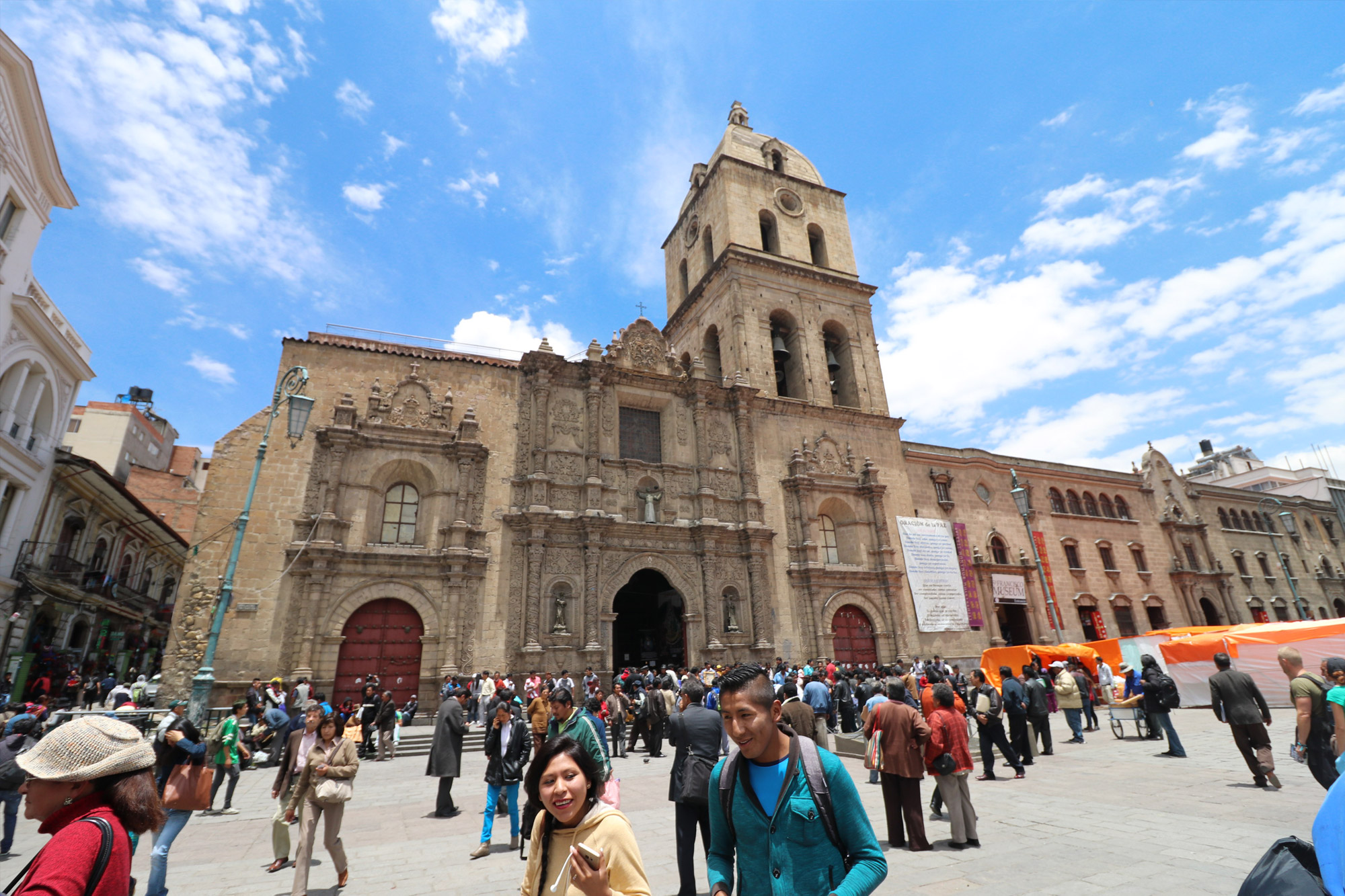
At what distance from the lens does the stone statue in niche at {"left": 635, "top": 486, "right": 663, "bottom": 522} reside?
71.3 ft

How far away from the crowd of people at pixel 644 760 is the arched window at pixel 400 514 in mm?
4681

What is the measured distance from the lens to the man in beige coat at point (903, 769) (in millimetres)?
6297

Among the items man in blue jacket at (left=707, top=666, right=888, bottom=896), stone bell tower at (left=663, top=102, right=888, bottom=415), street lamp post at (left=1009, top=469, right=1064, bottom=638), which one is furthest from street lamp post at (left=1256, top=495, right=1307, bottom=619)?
man in blue jacket at (left=707, top=666, right=888, bottom=896)

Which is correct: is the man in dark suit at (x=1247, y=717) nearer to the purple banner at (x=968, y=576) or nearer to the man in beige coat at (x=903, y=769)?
the man in beige coat at (x=903, y=769)

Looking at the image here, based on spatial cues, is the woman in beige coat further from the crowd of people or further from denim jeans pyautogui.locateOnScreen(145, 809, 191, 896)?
denim jeans pyautogui.locateOnScreen(145, 809, 191, 896)

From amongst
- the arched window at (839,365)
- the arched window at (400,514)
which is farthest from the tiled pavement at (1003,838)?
the arched window at (839,365)

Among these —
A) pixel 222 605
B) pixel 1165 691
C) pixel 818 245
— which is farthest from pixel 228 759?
pixel 818 245

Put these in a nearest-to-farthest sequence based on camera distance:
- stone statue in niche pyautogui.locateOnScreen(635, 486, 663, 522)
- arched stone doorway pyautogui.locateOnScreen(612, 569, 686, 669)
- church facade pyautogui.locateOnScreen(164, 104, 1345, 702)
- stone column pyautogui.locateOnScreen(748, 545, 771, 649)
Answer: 1. church facade pyautogui.locateOnScreen(164, 104, 1345, 702)
2. stone column pyautogui.locateOnScreen(748, 545, 771, 649)
3. stone statue in niche pyautogui.locateOnScreen(635, 486, 663, 522)
4. arched stone doorway pyautogui.locateOnScreen(612, 569, 686, 669)

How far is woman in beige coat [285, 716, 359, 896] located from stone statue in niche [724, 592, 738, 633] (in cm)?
1617

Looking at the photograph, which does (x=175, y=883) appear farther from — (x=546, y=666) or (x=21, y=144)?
(x=21, y=144)

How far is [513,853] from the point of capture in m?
6.70

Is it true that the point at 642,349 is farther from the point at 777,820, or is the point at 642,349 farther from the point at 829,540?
the point at 777,820

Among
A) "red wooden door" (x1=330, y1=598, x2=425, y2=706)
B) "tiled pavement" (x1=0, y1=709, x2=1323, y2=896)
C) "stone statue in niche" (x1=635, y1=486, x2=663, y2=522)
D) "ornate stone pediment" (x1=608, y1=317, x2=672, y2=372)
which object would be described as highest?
"ornate stone pediment" (x1=608, y1=317, x2=672, y2=372)

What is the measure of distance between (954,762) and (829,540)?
62.7 ft
